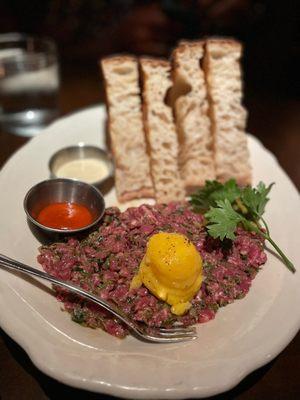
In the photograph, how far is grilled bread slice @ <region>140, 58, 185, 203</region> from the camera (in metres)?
3.70

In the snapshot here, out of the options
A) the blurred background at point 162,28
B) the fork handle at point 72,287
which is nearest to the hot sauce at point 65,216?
the fork handle at point 72,287

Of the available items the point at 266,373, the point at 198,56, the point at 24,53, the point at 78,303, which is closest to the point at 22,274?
the point at 78,303

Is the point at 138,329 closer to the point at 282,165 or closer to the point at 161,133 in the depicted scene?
the point at 161,133

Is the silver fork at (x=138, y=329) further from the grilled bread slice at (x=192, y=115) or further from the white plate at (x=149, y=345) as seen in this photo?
the grilled bread slice at (x=192, y=115)

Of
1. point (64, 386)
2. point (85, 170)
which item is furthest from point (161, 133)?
point (64, 386)

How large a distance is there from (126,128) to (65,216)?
1.10 meters

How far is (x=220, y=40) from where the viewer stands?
3.76 meters

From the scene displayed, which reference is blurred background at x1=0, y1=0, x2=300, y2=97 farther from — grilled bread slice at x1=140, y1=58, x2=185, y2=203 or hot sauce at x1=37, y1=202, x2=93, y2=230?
hot sauce at x1=37, y1=202, x2=93, y2=230

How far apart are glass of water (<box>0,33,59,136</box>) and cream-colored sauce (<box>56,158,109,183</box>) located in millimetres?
942

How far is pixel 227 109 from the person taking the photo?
12.6 ft

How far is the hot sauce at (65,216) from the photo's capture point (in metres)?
3.04

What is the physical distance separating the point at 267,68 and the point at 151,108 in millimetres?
3337

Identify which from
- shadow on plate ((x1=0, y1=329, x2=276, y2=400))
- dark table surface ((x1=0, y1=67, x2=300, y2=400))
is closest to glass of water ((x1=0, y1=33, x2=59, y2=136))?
dark table surface ((x1=0, y1=67, x2=300, y2=400))

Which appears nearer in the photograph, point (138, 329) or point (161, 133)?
point (138, 329)
